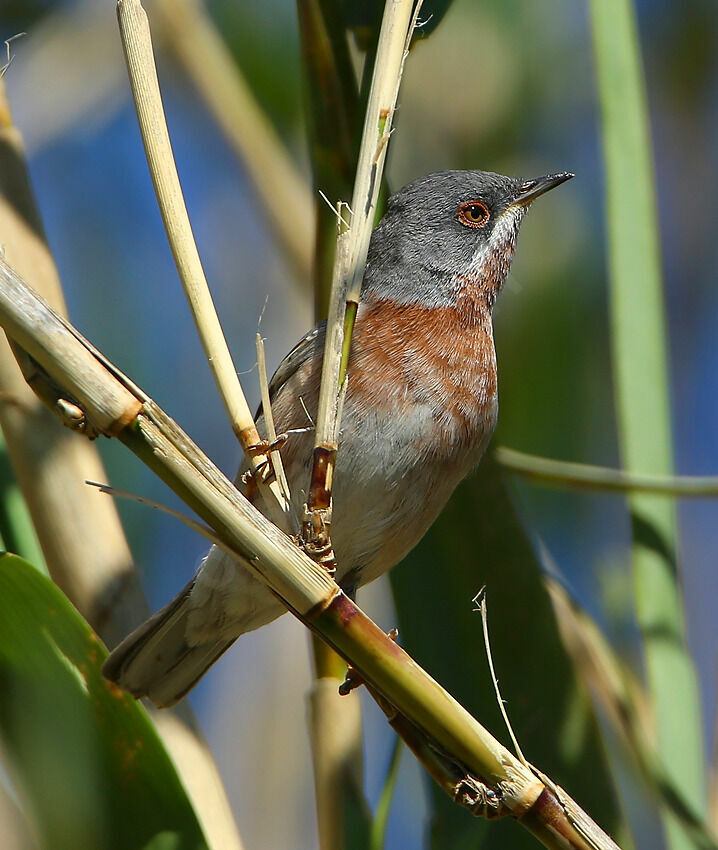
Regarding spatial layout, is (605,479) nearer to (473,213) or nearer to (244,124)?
(473,213)

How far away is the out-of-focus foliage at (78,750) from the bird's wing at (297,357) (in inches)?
52.8

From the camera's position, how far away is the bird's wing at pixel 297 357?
3.20m

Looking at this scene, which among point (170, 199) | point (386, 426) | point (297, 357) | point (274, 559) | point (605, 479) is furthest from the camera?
point (297, 357)

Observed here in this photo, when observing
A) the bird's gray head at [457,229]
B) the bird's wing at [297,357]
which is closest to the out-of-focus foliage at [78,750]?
the bird's wing at [297,357]

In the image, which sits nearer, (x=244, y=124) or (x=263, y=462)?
(x=263, y=462)

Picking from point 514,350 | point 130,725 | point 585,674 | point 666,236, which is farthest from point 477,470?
point 666,236

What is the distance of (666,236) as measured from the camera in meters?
4.39

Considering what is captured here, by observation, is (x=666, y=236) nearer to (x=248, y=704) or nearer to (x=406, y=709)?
(x=248, y=704)

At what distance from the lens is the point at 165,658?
3.18 meters

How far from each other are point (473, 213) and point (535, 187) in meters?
0.24

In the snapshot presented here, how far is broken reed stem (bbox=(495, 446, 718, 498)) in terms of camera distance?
254 centimetres

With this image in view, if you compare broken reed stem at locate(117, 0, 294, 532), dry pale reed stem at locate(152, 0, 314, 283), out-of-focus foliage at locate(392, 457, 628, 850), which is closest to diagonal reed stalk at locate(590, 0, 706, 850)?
out-of-focus foliage at locate(392, 457, 628, 850)

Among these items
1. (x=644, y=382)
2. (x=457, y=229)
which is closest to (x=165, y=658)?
(x=644, y=382)

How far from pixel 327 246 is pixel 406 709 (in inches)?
61.4
